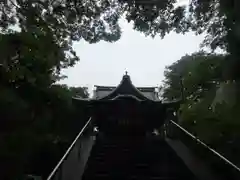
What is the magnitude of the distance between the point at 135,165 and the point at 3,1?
4.63 metres

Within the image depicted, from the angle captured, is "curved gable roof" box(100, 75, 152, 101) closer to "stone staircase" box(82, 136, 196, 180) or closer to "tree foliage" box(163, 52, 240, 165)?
"stone staircase" box(82, 136, 196, 180)

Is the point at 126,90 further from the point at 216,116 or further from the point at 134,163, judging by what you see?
the point at 216,116

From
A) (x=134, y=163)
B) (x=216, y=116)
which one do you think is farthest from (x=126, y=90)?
(x=216, y=116)

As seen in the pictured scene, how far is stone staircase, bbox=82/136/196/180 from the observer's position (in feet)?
24.0

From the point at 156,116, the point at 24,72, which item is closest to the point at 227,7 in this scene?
the point at 24,72

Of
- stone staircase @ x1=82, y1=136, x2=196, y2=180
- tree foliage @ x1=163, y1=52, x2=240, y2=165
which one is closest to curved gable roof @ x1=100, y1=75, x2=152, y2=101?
stone staircase @ x1=82, y1=136, x2=196, y2=180

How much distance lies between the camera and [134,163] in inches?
324

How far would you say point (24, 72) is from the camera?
7.50 metres

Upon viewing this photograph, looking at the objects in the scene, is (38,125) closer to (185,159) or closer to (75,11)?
(75,11)

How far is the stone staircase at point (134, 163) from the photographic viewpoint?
7328mm

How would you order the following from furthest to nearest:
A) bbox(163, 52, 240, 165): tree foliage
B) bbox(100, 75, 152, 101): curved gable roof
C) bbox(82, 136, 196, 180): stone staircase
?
bbox(100, 75, 152, 101): curved gable roof
bbox(82, 136, 196, 180): stone staircase
bbox(163, 52, 240, 165): tree foliage

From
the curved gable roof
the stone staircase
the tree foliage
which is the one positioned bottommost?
the stone staircase

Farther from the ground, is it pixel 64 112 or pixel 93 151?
pixel 64 112

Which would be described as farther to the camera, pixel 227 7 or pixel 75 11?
pixel 75 11
